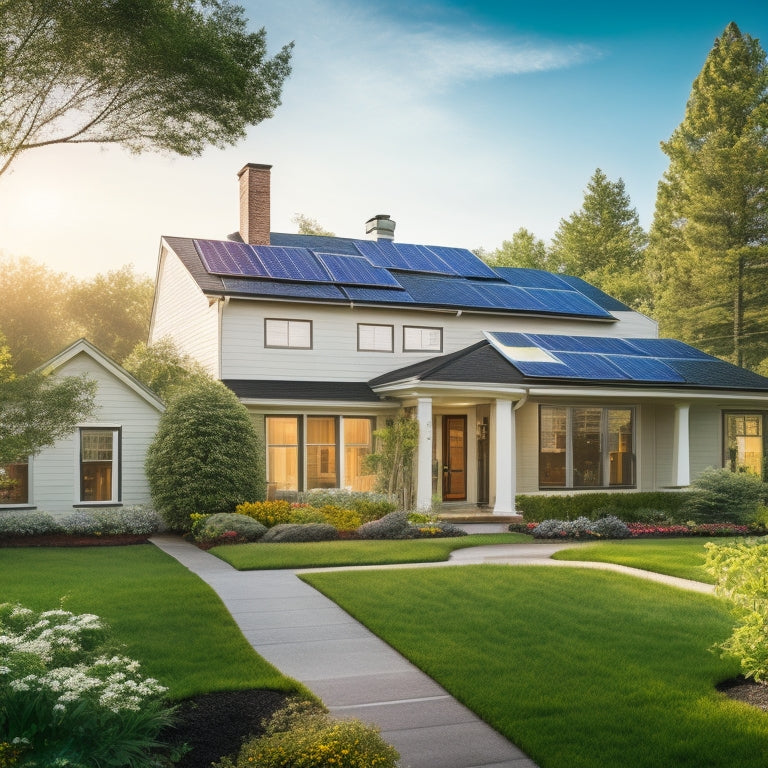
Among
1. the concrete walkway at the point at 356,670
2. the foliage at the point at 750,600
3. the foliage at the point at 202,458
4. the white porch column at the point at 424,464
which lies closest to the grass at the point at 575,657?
the concrete walkway at the point at 356,670

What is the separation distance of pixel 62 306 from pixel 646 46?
152 feet

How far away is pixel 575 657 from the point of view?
7.71 meters

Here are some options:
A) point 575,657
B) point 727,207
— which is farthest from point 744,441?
point 727,207

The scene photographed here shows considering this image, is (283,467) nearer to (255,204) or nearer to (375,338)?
(375,338)

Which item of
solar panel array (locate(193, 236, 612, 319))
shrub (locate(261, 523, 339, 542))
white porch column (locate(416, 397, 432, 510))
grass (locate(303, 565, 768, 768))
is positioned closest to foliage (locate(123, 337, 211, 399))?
solar panel array (locate(193, 236, 612, 319))

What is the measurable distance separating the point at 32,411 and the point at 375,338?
1029 cm

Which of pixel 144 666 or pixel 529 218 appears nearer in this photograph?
pixel 144 666

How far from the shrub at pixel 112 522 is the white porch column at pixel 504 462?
7.73m

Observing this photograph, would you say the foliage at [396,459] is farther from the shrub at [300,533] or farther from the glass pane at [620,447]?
the glass pane at [620,447]

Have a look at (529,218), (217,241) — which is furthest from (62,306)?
(217,241)

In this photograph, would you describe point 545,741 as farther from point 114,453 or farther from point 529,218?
point 529,218

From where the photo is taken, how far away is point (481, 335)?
24406 millimetres

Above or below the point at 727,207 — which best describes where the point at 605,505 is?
below

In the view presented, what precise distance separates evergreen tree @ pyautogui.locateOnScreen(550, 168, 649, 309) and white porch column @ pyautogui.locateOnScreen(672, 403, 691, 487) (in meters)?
32.4
